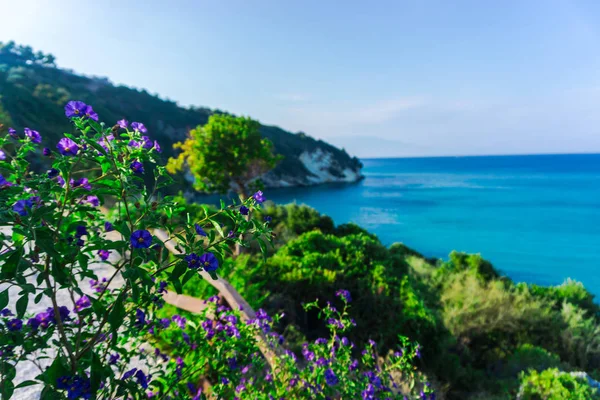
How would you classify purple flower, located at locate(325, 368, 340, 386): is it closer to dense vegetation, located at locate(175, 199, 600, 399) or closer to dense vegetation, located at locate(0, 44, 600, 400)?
dense vegetation, located at locate(0, 44, 600, 400)

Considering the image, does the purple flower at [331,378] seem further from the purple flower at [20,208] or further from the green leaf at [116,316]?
the purple flower at [20,208]

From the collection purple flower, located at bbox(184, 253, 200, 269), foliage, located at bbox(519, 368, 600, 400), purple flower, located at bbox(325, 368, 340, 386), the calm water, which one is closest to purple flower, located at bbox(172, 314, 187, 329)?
purple flower, located at bbox(325, 368, 340, 386)

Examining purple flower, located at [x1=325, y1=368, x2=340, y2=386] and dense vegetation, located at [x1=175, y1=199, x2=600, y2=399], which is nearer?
purple flower, located at [x1=325, y1=368, x2=340, y2=386]

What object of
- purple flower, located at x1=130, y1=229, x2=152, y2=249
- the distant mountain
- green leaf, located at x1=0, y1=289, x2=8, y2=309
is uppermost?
the distant mountain

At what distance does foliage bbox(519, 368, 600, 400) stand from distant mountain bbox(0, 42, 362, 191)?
31.9 meters

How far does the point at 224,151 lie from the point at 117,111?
42782mm

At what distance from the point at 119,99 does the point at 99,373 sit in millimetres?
59793

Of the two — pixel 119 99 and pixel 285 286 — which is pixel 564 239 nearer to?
pixel 285 286

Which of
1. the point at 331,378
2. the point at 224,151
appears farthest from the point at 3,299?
the point at 224,151

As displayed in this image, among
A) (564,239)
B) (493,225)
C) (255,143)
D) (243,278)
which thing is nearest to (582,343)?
(243,278)

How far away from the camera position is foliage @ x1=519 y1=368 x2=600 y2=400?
139 inches

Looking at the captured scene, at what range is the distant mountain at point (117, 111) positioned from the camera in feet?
91.3

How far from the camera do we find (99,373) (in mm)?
1199

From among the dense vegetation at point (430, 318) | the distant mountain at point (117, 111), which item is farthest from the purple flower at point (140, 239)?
the distant mountain at point (117, 111)
